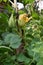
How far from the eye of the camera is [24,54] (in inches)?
27.3

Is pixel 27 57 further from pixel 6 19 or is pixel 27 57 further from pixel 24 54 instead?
pixel 6 19

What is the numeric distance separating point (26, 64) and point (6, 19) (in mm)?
199

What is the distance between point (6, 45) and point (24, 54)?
0.24ft

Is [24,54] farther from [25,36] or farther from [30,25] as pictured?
[30,25]

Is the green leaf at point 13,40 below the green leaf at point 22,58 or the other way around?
the other way around

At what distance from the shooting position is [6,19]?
75 cm

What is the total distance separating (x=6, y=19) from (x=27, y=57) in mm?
174

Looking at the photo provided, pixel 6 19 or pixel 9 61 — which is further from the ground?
pixel 6 19

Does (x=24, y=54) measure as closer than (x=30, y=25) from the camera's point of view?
Yes

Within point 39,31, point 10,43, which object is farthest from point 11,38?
point 39,31

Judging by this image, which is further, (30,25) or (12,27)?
(30,25)

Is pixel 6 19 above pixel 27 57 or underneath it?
above

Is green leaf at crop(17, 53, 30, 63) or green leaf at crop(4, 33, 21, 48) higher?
green leaf at crop(4, 33, 21, 48)

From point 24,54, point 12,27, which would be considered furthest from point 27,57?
point 12,27
